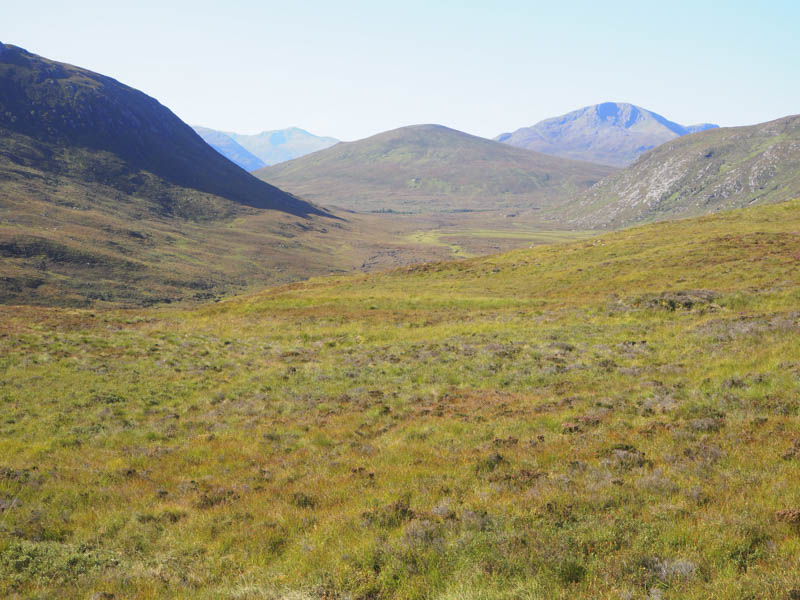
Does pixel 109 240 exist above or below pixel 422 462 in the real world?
above

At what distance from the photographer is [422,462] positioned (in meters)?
12.1

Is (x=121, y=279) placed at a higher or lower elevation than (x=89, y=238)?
lower

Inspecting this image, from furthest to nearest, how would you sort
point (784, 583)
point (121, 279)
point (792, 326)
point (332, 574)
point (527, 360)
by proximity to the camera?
point (121, 279)
point (527, 360)
point (792, 326)
point (332, 574)
point (784, 583)

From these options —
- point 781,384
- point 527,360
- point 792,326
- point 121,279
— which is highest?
point 792,326

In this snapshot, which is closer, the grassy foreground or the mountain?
the grassy foreground

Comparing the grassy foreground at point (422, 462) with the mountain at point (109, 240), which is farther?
the mountain at point (109, 240)

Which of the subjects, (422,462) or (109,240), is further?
(109,240)

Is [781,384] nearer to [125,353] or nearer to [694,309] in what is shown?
[694,309]

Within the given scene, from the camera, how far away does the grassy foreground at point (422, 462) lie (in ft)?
23.8

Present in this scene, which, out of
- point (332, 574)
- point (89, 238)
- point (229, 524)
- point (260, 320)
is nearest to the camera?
point (332, 574)

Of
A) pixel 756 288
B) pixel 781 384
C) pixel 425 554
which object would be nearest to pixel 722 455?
pixel 781 384

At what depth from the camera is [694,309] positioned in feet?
95.6

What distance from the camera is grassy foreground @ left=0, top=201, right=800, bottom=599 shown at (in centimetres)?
725

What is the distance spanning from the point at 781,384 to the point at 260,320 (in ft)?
123
